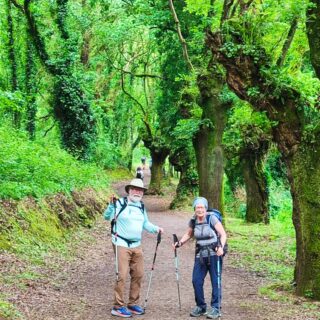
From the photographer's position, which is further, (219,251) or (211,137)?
(211,137)

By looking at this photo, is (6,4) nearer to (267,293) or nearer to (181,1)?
(181,1)

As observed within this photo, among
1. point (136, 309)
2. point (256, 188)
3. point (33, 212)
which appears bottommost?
point (136, 309)

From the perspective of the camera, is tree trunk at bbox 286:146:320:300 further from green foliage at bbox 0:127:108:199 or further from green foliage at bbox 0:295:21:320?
green foliage at bbox 0:127:108:199

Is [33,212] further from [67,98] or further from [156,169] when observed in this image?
[156,169]

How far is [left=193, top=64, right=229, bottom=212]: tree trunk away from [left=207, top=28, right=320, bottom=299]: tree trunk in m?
5.94

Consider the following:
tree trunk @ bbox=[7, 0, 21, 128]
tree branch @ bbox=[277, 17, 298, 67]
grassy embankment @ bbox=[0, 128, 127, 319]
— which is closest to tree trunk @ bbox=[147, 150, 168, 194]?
tree trunk @ bbox=[7, 0, 21, 128]

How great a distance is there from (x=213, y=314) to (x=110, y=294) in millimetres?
2460

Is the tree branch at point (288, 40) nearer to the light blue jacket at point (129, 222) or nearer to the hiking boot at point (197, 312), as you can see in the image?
the light blue jacket at point (129, 222)

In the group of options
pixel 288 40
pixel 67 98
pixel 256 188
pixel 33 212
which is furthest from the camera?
pixel 67 98

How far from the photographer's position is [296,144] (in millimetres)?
9625

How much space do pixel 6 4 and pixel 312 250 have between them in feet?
75.1

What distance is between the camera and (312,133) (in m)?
9.27

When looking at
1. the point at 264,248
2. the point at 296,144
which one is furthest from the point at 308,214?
the point at 264,248

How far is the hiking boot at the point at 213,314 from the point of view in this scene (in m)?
8.19
